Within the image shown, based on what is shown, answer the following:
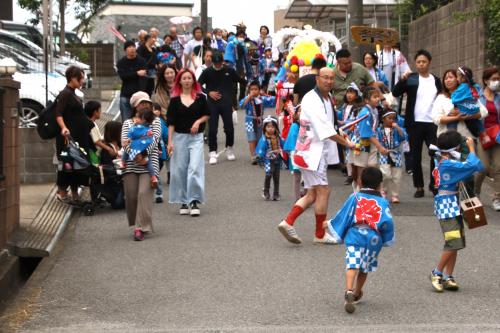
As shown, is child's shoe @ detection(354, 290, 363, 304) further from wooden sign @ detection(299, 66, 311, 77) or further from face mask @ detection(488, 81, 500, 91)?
wooden sign @ detection(299, 66, 311, 77)

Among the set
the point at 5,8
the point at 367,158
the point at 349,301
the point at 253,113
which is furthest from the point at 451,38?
the point at 349,301

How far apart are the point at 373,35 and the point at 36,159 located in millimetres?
6475

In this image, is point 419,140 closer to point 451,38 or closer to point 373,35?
point 373,35

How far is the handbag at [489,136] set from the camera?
528 inches

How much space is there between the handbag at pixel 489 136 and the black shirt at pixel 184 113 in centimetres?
362

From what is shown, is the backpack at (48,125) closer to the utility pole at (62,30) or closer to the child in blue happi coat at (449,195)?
the child in blue happi coat at (449,195)

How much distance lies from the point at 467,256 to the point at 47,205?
5.65 m

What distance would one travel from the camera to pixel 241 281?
9.41m

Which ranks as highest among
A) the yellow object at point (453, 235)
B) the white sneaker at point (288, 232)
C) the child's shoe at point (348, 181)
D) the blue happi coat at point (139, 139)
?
the blue happi coat at point (139, 139)

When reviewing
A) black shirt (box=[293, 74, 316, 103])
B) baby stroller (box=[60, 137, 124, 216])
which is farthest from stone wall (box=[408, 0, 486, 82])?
baby stroller (box=[60, 137, 124, 216])

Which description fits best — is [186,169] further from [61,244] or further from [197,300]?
[197,300]

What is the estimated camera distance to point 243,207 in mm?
13914

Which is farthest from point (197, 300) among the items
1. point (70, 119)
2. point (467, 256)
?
point (70, 119)

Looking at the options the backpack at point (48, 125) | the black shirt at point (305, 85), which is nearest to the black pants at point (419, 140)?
the black shirt at point (305, 85)
